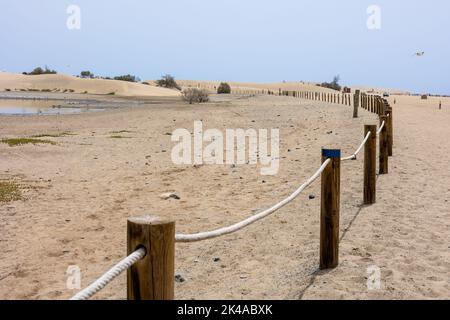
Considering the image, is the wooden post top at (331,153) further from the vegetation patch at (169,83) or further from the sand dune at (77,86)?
the vegetation patch at (169,83)

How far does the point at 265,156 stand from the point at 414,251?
7413 millimetres

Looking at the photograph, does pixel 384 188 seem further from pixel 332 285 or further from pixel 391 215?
pixel 332 285

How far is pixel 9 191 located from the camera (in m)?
9.32

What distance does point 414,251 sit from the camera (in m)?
5.54

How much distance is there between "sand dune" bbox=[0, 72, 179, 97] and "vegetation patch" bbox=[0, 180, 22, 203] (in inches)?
2422

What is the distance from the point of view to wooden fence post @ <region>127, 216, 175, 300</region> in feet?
8.00

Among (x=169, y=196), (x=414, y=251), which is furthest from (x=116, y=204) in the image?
(x=414, y=251)

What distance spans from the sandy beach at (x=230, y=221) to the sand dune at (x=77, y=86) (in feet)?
196

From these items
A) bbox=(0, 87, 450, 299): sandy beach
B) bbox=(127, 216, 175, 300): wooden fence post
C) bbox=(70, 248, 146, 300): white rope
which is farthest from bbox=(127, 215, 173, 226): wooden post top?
bbox=(0, 87, 450, 299): sandy beach

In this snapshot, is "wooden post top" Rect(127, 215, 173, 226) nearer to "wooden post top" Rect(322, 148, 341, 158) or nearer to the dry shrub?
"wooden post top" Rect(322, 148, 341, 158)

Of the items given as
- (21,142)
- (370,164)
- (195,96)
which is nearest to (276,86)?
(195,96)

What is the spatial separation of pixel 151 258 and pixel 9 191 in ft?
25.4
